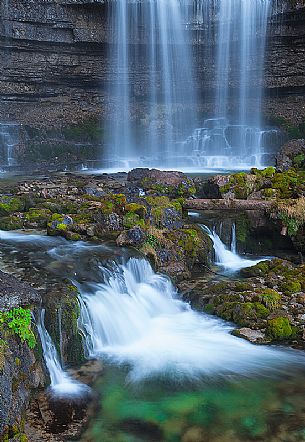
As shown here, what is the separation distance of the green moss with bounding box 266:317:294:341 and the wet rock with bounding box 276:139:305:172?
1167 centimetres

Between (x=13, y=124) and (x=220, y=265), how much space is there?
22.3m

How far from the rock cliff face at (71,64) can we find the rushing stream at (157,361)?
2215cm

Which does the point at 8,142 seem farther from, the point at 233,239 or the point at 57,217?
the point at 233,239

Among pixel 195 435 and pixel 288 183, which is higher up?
pixel 288 183

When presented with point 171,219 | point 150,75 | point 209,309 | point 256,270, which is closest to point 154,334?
point 209,309

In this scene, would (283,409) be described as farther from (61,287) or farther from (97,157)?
(97,157)

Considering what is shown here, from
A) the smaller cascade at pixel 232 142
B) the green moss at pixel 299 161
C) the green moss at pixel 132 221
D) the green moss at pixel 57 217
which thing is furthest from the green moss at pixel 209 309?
the smaller cascade at pixel 232 142

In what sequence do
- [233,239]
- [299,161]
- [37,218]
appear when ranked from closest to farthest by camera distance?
1. [37,218]
2. [233,239]
3. [299,161]

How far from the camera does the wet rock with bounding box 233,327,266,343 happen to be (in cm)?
873

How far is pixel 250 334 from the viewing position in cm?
889

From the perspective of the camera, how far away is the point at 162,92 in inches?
1345

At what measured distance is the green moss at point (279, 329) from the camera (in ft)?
28.8

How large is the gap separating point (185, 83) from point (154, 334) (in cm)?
2788

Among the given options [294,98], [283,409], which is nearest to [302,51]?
[294,98]
